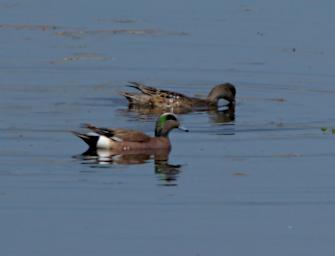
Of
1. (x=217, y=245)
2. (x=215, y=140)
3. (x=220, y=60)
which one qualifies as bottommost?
(x=217, y=245)

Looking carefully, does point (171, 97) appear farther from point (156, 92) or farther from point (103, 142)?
point (103, 142)

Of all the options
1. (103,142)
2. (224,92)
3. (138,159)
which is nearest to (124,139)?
(103,142)

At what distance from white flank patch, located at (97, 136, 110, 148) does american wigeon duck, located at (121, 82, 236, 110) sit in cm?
397

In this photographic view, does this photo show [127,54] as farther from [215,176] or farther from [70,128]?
[215,176]

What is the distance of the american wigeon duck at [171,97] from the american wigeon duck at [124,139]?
3.83 m

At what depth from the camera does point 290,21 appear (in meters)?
27.6

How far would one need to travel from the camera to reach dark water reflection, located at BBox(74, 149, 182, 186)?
52.5 ft

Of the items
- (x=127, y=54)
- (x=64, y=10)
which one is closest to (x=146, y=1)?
(x=64, y=10)

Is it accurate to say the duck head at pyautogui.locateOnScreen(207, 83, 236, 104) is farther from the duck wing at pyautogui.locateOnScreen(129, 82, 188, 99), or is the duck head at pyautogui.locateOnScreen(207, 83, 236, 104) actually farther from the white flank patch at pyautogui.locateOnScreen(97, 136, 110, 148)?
the white flank patch at pyautogui.locateOnScreen(97, 136, 110, 148)

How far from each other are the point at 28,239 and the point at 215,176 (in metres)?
3.65

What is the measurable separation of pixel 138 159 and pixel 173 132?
198 centimetres

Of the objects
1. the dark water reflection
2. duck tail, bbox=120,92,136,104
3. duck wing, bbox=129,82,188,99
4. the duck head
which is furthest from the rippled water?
duck wing, bbox=129,82,188,99

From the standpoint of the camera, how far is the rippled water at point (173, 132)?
12953mm

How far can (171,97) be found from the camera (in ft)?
71.5
